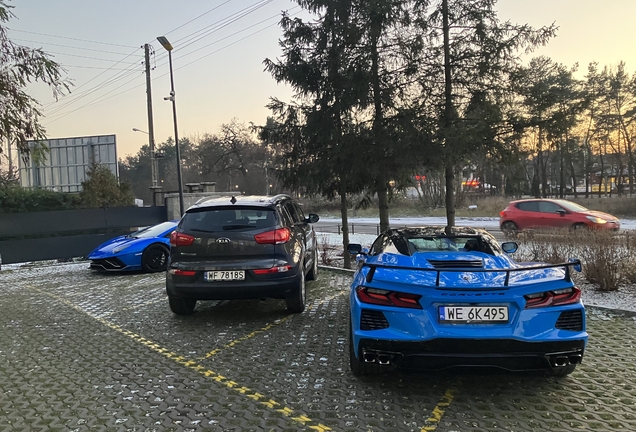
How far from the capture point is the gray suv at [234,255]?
214 inches

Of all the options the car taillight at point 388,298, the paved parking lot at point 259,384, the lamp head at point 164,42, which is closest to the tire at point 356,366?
the paved parking lot at point 259,384

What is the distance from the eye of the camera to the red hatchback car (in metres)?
15.2

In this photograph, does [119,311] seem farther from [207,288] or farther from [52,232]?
[52,232]

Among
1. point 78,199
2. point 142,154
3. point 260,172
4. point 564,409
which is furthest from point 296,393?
point 142,154

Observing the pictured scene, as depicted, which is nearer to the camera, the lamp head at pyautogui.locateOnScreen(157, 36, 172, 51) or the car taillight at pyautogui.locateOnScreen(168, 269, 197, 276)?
the car taillight at pyautogui.locateOnScreen(168, 269, 197, 276)

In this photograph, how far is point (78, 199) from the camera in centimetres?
1948

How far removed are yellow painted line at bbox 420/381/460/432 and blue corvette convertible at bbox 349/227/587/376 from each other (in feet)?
1.09

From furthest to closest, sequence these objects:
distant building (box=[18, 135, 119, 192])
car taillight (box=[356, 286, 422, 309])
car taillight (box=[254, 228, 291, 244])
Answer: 1. distant building (box=[18, 135, 119, 192])
2. car taillight (box=[254, 228, 291, 244])
3. car taillight (box=[356, 286, 422, 309])

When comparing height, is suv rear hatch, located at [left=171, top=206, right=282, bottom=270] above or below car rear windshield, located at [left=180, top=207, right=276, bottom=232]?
below

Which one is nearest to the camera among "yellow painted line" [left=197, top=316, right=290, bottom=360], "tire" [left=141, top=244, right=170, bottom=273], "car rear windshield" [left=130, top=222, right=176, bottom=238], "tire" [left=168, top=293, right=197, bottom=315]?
"yellow painted line" [left=197, top=316, right=290, bottom=360]

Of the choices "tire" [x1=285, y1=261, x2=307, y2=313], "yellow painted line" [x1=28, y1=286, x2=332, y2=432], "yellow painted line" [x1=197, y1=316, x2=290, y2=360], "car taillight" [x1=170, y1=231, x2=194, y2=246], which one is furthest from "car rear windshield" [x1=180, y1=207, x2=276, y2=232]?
"yellow painted line" [x1=28, y1=286, x2=332, y2=432]

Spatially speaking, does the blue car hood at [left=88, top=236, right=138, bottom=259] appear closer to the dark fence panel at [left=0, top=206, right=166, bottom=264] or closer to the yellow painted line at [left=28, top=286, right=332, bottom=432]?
the yellow painted line at [left=28, top=286, right=332, bottom=432]

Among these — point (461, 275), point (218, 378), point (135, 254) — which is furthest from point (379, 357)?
point (135, 254)

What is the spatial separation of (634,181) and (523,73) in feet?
133
